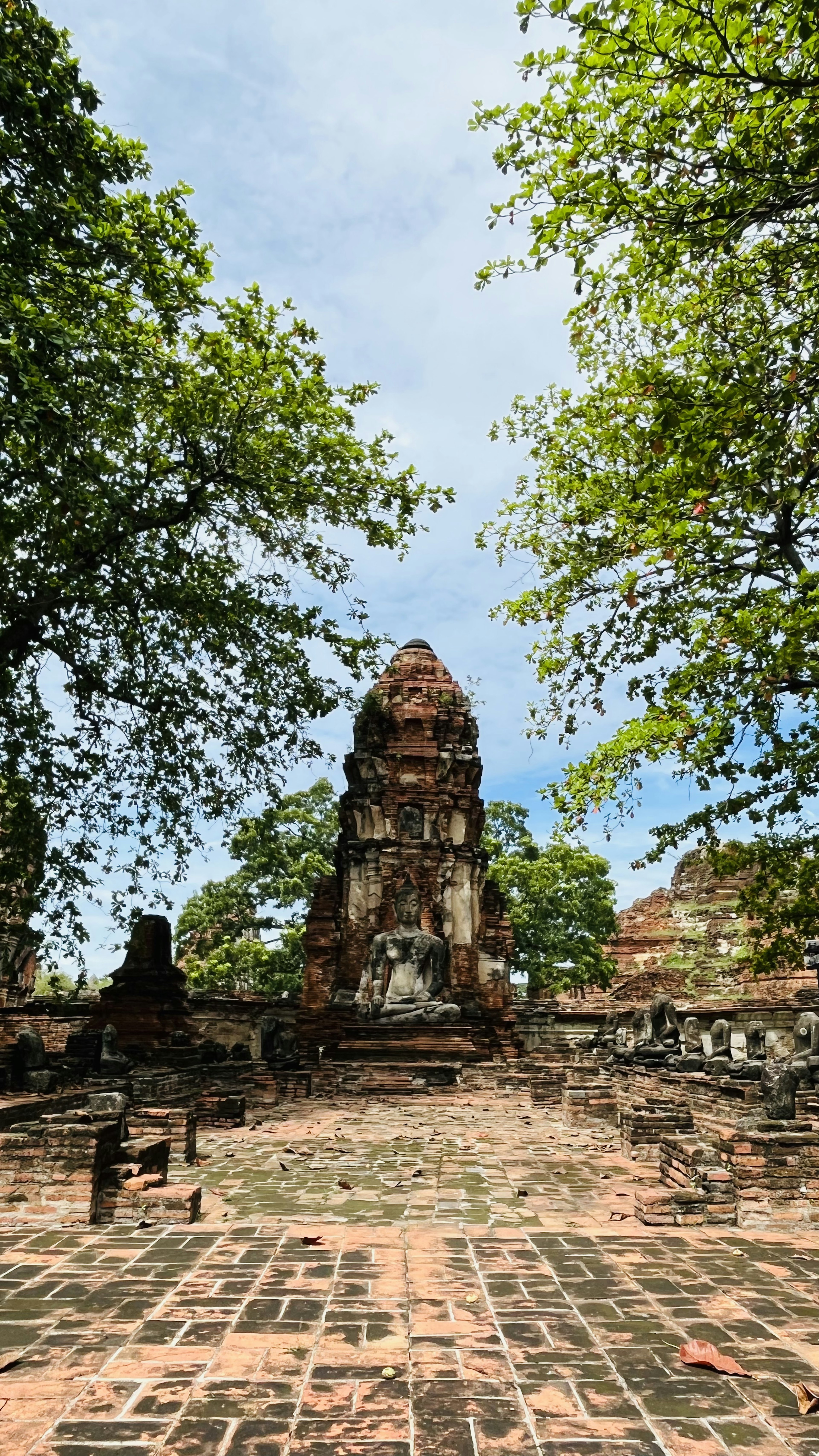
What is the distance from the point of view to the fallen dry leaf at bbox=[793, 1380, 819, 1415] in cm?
309

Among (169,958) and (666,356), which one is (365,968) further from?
(666,356)

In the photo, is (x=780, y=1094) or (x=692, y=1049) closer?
(x=780, y=1094)

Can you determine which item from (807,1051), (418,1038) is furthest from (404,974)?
(807,1051)

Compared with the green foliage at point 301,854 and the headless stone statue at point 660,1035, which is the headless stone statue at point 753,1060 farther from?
the green foliage at point 301,854

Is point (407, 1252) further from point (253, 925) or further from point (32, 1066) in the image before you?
point (253, 925)

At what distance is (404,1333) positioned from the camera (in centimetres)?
376

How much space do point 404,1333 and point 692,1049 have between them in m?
12.1

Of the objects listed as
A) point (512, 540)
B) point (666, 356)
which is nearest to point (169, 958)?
point (512, 540)

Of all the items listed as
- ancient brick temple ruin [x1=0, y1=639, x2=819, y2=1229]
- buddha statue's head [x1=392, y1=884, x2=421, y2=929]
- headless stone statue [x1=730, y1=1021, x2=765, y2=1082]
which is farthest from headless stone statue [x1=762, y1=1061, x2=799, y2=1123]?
Answer: buddha statue's head [x1=392, y1=884, x2=421, y2=929]

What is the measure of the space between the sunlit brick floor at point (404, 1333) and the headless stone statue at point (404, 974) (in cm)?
1164

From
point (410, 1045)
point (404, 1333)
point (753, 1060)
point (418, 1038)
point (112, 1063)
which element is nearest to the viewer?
point (404, 1333)

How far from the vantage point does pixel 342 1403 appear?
3.14 metres

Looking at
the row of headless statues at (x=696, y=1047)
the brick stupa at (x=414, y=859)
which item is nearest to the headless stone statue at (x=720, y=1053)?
the row of headless statues at (x=696, y=1047)

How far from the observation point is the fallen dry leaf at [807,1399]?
122 inches
